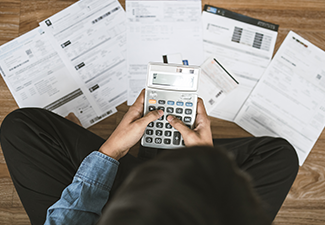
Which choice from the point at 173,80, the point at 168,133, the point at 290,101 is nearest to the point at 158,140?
the point at 168,133

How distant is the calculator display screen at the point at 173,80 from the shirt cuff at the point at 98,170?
189 mm

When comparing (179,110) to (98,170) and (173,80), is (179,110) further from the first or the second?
(98,170)

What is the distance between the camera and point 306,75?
583 mm

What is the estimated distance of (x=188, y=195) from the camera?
0.52 ft

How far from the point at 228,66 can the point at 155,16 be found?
0.84 feet

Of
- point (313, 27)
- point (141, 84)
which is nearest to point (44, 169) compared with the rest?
point (141, 84)

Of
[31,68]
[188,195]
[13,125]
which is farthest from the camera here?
[31,68]

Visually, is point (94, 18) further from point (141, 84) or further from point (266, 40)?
point (266, 40)

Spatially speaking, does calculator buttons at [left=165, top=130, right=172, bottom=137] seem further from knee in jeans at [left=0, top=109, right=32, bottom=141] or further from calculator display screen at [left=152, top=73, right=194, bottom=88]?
knee in jeans at [left=0, top=109, right=32, bottom=141]

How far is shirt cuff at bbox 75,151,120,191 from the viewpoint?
362 mm

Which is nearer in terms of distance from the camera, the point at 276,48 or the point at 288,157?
the point at 288,157

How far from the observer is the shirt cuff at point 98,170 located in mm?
362

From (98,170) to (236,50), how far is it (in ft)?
1.60

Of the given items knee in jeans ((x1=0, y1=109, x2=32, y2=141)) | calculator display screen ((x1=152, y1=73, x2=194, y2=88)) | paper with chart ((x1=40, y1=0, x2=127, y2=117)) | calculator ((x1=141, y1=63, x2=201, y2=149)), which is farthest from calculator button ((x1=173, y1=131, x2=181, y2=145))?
knee in jeans ((x1=0, y1=109, x2=32, y2=141))
